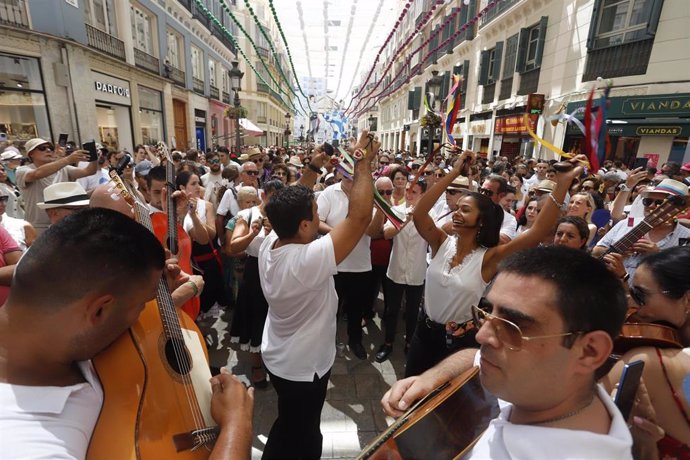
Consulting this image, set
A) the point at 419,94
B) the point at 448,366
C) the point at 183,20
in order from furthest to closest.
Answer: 1. the point at 419,94
2. the point at 183,20
3. the point at 448,366

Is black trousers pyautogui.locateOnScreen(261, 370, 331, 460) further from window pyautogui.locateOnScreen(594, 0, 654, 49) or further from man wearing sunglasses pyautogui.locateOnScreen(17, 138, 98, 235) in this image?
window pyautogui.locateOnScreen(594, 0, 654, 49)

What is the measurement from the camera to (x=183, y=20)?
712 inches

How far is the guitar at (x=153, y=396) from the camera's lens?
Answer: 98 cm

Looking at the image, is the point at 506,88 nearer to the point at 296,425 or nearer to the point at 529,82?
the point at 529,82

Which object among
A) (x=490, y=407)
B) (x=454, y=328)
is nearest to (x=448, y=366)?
(x=490, y=407)

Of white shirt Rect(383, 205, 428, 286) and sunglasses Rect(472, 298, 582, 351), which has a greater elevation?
sunglasses Rect(472, 298, 582, 351)

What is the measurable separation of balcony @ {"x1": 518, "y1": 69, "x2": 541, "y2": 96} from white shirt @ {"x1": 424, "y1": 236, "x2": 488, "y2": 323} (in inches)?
550

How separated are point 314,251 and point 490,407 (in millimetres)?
1111

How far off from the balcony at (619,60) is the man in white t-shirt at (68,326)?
43.2 ft

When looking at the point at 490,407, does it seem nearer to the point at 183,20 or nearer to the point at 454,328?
the point at 454,328

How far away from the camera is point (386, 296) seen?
3965 millimetres

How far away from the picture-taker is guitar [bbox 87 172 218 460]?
0.98 m

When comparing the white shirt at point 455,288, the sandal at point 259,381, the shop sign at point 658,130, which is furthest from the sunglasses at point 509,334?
the shop sign at point 658,130

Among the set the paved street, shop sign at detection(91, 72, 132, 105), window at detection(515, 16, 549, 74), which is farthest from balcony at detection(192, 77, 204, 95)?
the paved street
